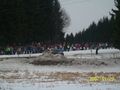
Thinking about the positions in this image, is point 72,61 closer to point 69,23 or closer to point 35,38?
point 35,38

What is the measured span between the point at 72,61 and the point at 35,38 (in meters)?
45.3

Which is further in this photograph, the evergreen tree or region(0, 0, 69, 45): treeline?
region(0, 0, 69, 45): treeline

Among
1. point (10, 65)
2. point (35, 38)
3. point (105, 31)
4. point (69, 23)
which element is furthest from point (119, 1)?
point (105, 31)

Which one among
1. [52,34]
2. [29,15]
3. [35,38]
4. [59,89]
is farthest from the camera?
[52,34]

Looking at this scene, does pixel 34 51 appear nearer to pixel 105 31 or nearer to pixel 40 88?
pixel 40 88

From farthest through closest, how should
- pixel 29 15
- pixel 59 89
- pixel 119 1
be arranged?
pixel 29 15 < pixel 119 1 < pixel 59 89

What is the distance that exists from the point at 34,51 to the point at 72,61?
21.7 metres

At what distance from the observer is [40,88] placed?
2212 centimetres

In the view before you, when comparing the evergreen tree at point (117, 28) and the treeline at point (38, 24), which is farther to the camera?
the treeline at point (38, 24)

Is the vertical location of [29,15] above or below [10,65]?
above

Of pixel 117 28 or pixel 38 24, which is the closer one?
pixel 117 28

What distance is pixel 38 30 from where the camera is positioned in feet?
306

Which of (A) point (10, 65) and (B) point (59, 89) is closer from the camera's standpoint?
(B) point (59, 89)

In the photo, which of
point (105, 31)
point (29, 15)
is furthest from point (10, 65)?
point (105, 31)
